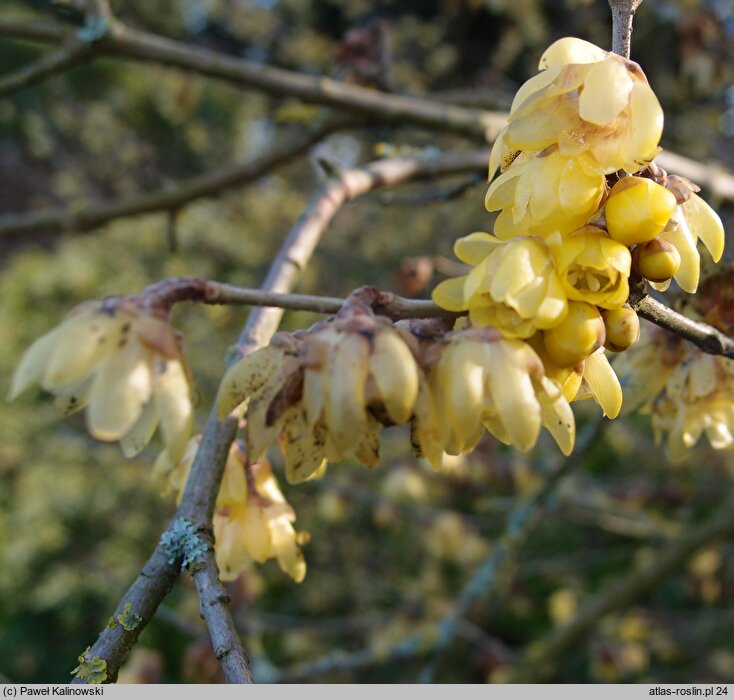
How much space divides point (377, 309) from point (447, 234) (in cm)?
378

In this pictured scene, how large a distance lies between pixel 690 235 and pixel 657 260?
8 centimetres

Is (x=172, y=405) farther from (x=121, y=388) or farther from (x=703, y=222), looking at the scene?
(x=703, y=222)

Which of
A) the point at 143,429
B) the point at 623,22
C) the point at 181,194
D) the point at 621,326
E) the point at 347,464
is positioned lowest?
the point at 347,464

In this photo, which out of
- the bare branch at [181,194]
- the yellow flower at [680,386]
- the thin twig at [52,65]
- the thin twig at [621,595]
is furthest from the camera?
the thin twig at [621,595]

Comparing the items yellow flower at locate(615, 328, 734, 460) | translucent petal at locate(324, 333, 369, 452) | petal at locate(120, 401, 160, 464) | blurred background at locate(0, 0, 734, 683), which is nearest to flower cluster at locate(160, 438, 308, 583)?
petal at locate(120, 401, 160, 464)

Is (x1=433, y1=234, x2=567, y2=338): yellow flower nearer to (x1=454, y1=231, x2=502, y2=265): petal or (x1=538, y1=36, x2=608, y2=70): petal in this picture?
(x1=454, y1=231, x2=502, y2=265): petal

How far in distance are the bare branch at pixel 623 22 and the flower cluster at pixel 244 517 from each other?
2.04ft

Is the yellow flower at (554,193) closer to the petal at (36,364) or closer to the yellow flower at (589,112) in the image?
the yellow flower at (589,112)

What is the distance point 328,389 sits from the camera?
2.23 ft

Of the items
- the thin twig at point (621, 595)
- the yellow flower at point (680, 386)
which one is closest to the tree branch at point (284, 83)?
the yellow flower at point (680, 386)

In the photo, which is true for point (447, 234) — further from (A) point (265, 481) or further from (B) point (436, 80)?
(A) point (265, 481)

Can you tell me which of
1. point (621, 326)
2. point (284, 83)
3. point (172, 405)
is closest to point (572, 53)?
point (621, 326)

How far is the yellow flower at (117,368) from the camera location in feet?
2.25

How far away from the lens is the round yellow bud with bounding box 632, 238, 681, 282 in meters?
0.73
